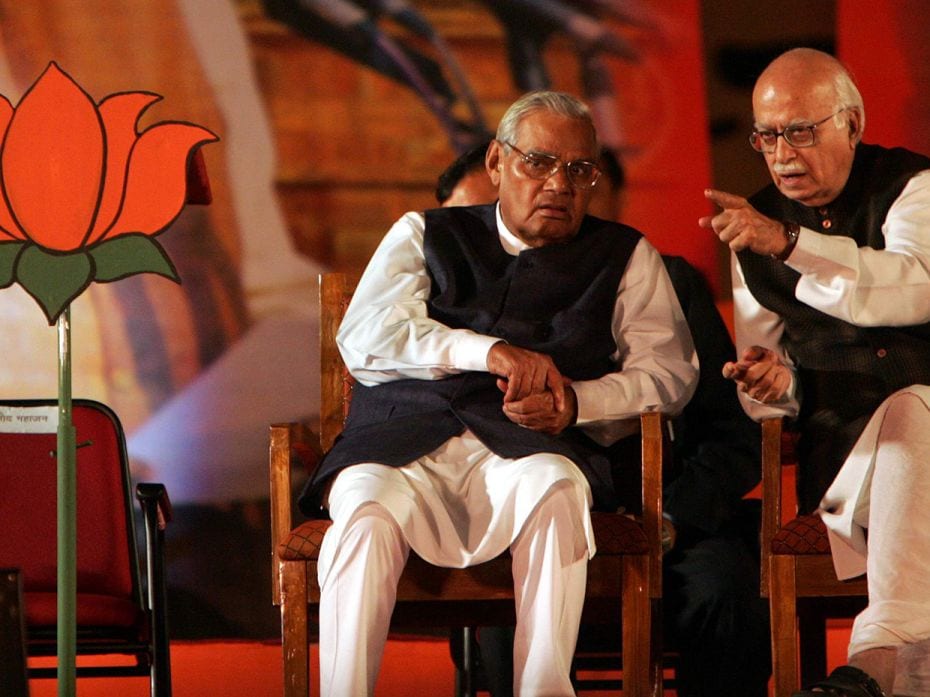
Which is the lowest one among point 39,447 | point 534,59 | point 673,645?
point 673,645

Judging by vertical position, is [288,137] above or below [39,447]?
above

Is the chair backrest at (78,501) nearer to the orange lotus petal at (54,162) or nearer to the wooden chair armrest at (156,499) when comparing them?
the wooden chair armrest at (156,499)

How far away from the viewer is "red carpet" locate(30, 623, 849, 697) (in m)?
4.23

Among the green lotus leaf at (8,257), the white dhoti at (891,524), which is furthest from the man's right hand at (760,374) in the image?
the green lotus leaf at (8,257)

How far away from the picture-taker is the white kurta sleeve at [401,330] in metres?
3.14

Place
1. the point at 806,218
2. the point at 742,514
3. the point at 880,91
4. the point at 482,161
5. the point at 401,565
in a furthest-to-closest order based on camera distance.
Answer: the point at 880,91 < the point at 482,161 < the point at 742,514 < the point at 806,218 < the point at 401,565

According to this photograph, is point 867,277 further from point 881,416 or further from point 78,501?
point 78,501

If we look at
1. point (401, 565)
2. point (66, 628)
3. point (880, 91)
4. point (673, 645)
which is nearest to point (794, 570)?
point (673, 645)

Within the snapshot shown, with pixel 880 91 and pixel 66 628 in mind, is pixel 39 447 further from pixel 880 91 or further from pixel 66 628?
pixel 880 91

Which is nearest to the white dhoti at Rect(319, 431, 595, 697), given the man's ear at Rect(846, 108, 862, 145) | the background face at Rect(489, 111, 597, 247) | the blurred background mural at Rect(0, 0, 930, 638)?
the background face at Rect(489, 111, 597, 247)

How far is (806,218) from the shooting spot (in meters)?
3.29

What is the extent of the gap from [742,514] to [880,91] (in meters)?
1.79

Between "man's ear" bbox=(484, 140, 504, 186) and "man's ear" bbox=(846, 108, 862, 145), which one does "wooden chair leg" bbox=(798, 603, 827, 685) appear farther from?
"man's ear" bbox=(484, 140, 504, 186)

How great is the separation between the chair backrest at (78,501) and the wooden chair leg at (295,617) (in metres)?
0.57
